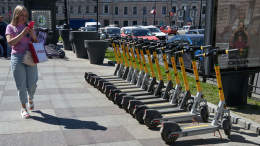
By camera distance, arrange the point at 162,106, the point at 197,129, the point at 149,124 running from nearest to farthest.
Answer: the point at 197,129, the point at 149,124, the point at 162,106

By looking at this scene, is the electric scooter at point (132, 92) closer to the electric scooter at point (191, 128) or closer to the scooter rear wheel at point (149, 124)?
the scooter rear wheel at point (149, 124)

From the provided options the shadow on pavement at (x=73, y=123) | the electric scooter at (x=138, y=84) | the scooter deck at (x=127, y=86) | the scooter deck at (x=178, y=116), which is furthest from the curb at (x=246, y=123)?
the scooter deck at (x=127, y=86)

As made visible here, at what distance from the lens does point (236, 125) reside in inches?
191

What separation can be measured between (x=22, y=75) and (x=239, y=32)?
13.2ft

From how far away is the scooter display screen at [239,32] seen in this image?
5320mm

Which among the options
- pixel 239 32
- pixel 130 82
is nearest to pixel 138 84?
pixel 130 82

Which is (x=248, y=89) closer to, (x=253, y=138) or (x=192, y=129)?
(x=253, y=138)

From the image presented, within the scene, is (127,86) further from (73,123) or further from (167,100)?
(73,123)

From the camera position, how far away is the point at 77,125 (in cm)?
468

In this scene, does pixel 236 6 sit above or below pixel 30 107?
above

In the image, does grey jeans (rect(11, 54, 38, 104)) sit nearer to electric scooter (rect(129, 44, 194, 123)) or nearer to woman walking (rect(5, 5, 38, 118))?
woman walking (rect(5, 5, 38, 118))

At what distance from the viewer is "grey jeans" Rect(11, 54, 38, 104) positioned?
4.70 m

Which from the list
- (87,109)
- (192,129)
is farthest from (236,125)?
(87,109)

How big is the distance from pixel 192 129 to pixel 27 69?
9.29ft
